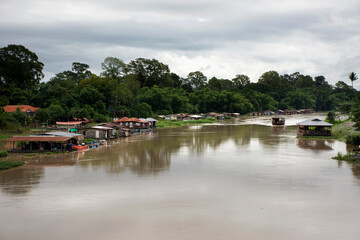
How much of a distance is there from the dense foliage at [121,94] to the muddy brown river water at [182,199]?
715 inches

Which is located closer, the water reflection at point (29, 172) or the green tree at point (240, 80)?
the water reflection at point (29, 172)

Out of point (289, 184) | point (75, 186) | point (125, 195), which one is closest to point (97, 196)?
point (125, 195)

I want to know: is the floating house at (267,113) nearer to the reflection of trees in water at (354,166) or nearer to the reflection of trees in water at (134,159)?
the reflection of trees in water at (134,159)

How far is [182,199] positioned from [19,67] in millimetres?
61504

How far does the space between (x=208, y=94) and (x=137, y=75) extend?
85.0 ft

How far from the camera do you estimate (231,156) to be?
2678cm

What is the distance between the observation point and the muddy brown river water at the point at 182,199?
11.3 m

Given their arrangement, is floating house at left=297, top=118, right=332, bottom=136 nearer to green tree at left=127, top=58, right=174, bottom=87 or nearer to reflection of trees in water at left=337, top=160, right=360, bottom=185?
reflection of trees in water at left=337, top=160, right=360, bottom=185

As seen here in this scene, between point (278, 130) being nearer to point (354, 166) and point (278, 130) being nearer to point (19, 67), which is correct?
point (354, 166)

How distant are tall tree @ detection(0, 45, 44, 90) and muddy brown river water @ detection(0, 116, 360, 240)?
45775 millimetres

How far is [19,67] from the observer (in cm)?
6362

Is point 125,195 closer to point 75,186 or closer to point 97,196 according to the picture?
point 97,196

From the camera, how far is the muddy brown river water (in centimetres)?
1134

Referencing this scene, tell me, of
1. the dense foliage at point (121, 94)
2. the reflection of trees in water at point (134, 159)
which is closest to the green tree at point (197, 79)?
the dense foliage at point (121, 94)
